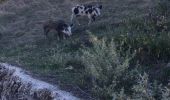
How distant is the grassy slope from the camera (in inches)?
430

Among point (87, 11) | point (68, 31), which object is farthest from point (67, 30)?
point (87, 11)

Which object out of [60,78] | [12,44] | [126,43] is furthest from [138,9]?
[60,78]

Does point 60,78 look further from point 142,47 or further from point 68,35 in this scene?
point 68,35

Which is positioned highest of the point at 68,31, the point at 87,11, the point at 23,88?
the point at 23,88

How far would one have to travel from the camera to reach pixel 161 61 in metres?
10.3

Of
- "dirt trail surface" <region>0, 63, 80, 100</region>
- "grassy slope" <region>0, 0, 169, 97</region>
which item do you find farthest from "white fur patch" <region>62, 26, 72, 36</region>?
"dirt trail surface" <region>0, 63, 80, 100</region>

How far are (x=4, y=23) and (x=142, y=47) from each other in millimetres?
13564

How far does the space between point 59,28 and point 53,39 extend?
2.87 ft

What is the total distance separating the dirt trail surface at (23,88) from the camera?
8984 millimetres

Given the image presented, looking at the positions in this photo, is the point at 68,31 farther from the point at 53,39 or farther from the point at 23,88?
the point at 23,88

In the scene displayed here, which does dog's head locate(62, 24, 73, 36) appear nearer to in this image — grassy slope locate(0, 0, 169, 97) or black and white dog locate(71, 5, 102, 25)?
grassy slope locate(0, 0, 169, 97)

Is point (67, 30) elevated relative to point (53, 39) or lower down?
elevated

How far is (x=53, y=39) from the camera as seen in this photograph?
65.3ft

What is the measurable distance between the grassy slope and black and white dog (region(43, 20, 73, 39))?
0.35 m
